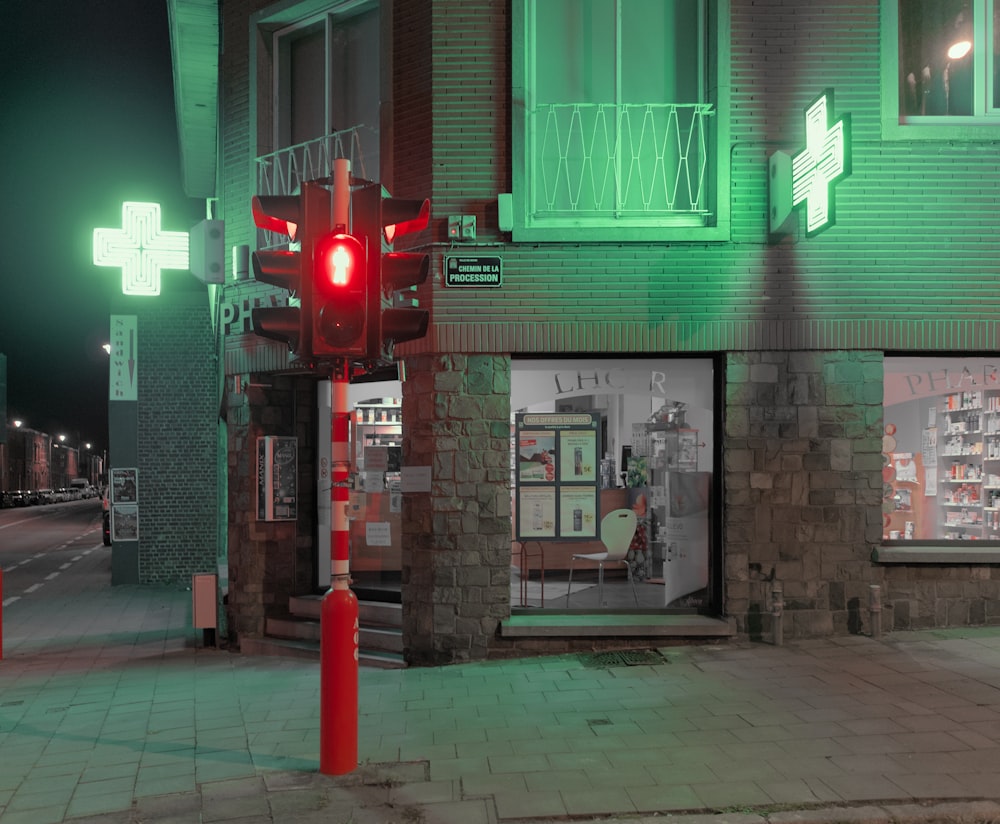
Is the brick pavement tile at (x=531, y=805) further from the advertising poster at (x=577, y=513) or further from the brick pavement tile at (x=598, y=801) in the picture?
the advertising poster at (x=577, y=513)

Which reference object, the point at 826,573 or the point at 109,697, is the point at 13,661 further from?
the point at 826,573

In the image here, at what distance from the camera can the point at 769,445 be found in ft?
27.5

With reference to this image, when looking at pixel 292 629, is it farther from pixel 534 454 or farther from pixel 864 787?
pixel 864 787

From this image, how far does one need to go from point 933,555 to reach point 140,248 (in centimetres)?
1220

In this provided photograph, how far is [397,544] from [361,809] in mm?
4872

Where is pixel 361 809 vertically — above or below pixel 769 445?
below

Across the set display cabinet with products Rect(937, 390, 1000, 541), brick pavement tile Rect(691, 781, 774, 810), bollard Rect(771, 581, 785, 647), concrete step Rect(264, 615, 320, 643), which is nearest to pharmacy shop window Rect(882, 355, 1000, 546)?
display cabinet with products Rect(937, 390, 1000, 541)

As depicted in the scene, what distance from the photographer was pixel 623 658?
8016 millimetres

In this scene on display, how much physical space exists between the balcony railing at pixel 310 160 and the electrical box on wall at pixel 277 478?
2.31m

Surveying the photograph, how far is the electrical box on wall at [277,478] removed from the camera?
32.0 ft

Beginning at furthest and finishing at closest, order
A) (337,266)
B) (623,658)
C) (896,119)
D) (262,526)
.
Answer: (262,526)
(896,119)
(623,658)
(337,266)

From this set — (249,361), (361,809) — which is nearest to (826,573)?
(361,809)

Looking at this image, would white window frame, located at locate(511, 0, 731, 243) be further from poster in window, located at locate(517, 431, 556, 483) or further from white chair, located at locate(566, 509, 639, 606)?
white chair, located at locate(566, 509, 639, 606)

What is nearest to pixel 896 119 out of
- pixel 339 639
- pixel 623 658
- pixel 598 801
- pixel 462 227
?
pixel 462 227
